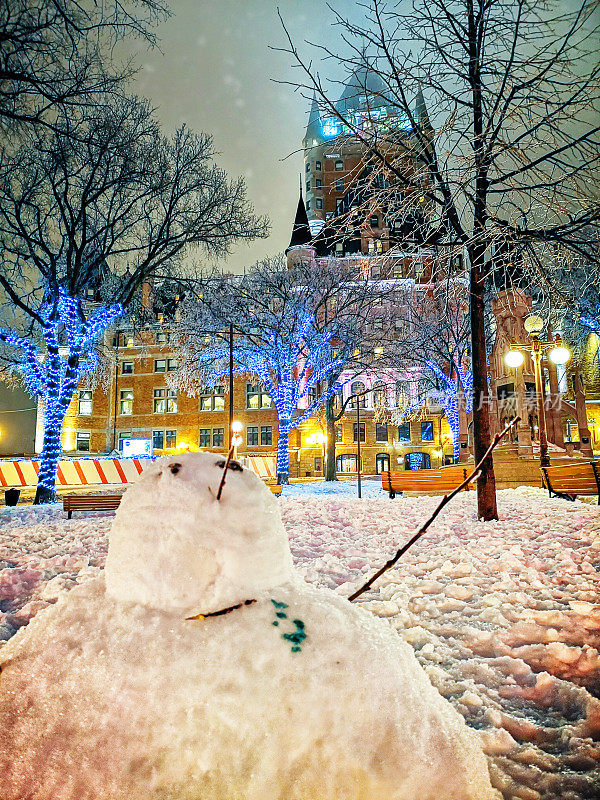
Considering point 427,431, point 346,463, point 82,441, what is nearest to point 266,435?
point 346,463

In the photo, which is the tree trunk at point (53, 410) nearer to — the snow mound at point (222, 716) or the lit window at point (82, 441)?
the snow mound at point (222, 716)

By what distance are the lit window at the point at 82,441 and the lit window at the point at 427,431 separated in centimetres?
3135

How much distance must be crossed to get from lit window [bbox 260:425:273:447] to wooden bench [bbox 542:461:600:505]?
33.4 meters

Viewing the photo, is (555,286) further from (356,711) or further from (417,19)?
(356,711)

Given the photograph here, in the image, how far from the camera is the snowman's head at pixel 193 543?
1.71 m

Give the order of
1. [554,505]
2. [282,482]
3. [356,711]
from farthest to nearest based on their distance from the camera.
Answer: [282,482] → [554,505] → [356,711]

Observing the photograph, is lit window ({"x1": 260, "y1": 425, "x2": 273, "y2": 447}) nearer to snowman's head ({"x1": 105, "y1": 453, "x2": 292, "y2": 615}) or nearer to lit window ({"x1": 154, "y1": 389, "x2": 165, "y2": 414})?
lit window ({"x1": 154, "y1": 389, "x2": 165, "y2": 414})

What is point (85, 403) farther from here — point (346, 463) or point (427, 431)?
point (427, 431)

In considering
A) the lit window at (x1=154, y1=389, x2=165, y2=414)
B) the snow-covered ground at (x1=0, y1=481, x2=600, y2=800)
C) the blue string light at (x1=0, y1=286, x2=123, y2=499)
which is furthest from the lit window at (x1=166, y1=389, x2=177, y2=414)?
the snow-covered ground at (x1=0, y1=481, x2=600, y2=800)

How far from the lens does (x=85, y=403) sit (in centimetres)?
4631

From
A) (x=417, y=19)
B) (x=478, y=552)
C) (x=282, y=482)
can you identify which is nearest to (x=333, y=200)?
(x=282, y=482)

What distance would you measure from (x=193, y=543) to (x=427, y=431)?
44286 millimetres

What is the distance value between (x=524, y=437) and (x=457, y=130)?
14.3m

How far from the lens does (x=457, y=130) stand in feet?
26.1
